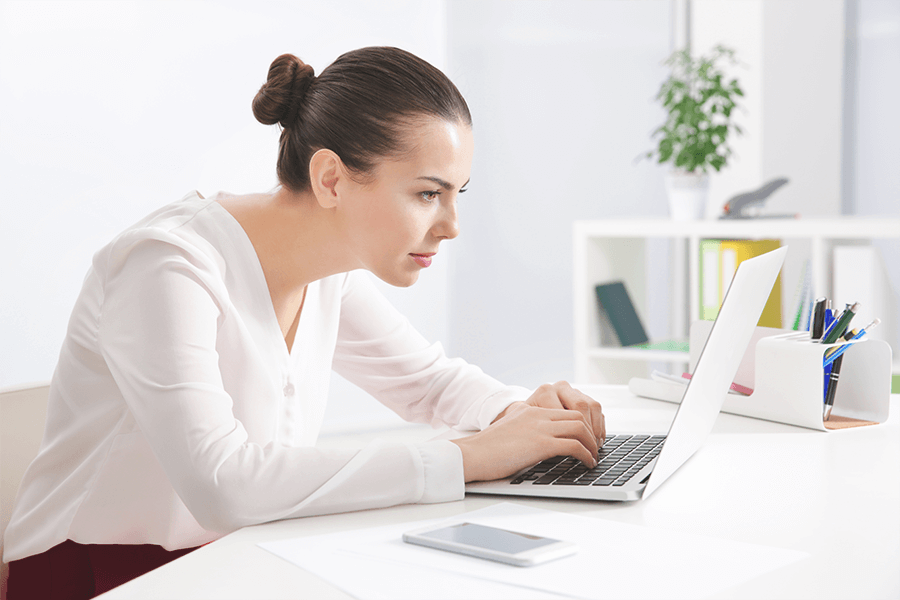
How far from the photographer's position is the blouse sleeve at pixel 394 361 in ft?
4.81

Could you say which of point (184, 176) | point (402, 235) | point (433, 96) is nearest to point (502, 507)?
point (402, 235)

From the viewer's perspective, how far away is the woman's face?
3.81 ft

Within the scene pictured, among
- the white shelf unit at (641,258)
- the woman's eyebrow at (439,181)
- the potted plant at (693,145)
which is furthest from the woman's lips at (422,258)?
the potted plant at (693,145)

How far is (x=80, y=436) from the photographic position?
115 centimetres

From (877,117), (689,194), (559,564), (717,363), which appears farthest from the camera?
(877,117)

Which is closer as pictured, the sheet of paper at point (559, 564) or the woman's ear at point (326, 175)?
the sheet of paper at point (559, 564)

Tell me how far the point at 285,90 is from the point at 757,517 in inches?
34.0

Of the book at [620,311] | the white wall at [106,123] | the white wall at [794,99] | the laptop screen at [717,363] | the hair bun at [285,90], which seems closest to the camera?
the laptop screen at [717,363]

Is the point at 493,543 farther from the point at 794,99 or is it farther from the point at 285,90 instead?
the point at 794,99

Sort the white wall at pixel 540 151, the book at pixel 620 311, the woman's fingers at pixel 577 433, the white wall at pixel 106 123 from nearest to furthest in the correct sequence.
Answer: the woman's fingers at pixel 577 433 → the white wall at pixel 106 123 → the book at pixel 620 311 → the white wall at pixel 540 151

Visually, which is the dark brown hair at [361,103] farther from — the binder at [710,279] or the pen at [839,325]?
the binder at [710,279]

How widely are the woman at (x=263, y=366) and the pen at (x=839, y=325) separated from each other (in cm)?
43

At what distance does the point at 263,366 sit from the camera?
3.84 feet

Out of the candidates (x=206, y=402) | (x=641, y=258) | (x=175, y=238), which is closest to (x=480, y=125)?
(x=641, y=258)
